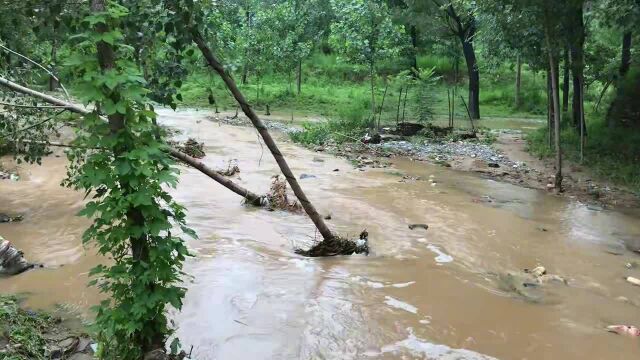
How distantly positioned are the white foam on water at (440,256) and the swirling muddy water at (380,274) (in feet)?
0.09

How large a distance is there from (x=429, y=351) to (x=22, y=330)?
10.5 ft

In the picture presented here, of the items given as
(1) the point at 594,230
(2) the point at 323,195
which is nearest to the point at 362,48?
(2) the point at 323,195

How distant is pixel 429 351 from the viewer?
15.4 feet

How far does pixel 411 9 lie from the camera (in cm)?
2514

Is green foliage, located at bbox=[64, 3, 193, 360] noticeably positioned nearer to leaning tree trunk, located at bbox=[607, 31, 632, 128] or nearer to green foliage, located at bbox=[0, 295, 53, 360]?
green foliage, located at bbox=[0, 295, 53, 360]

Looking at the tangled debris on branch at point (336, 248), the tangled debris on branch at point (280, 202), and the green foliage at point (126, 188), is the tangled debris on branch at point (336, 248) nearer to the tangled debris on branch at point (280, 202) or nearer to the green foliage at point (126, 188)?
the tangled debris on branch at point (280, 202)

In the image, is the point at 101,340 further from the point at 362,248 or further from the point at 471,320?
the point at 362,248

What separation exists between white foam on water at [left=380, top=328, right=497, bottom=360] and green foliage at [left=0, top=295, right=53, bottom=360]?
266 centimetres

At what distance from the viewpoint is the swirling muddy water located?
487cm

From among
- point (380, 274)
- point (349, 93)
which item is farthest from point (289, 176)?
point (349, 93)

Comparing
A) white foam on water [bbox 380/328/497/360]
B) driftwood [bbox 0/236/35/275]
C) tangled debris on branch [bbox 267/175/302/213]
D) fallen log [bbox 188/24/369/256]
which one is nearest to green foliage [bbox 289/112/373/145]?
tangled debris on branch [bbox 267/175/302/213]

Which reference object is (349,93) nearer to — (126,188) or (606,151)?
(606,151)

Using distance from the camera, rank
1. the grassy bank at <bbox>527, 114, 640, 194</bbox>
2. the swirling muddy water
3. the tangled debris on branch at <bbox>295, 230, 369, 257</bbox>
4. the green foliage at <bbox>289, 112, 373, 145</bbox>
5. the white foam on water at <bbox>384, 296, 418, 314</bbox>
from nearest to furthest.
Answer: the swirling muddy water < the white foam on water at <bbox>384, 296, 418, 314</bbox> < the tangled debris on branch at <bbox>295, 230, 369, 257</bbox> < the grassy bank at <bbox>527, 114, 640, 194</bbox> < the green foliage at <bbox>289, 112, 373, 145</bbox>

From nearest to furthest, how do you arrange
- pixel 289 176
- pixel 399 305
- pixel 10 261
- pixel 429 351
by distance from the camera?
pixel 429 351 < pixel 399 305 < pixel 289 176 < pixel 10 261
